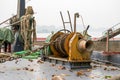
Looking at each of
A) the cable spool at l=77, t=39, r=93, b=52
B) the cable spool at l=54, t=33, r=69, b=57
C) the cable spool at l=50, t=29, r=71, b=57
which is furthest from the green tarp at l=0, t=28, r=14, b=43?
the cable spool at l=77, t=39, r=93, b=52

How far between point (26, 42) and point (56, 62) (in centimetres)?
528

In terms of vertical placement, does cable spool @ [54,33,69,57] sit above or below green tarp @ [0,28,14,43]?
below

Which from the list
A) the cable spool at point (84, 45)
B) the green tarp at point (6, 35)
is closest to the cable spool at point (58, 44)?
the cable spool at point (84, 45)

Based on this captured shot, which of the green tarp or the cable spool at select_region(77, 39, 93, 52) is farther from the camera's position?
the green tarp

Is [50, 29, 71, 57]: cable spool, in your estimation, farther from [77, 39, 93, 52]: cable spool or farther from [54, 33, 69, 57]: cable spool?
[77, 39, 93, 52]: cable spool

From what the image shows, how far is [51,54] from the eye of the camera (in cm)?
1252

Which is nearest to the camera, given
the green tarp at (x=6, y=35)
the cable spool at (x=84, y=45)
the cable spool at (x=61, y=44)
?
the cable spool at (x=84, y=45)

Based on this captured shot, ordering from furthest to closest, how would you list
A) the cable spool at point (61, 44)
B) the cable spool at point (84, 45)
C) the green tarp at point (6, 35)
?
the green tarp at point (6, 35) < the cable spool at point (61, 44) < the cable spool at point (84, 45)

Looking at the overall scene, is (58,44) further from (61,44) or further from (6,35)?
(6,35)

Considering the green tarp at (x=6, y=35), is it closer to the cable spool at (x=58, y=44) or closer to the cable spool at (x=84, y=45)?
the cable spool at (x=58, y=44)

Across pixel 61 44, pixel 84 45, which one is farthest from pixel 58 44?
pixel 84 45

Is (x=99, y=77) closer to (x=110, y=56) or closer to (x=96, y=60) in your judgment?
(x=110, y=56)

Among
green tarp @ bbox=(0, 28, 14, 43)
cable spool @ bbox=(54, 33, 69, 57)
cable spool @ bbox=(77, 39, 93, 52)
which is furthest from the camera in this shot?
green tarp @ bbox=(0, 28, 14, 43)

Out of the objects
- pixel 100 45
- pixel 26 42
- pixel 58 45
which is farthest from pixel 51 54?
pixel 100 45
